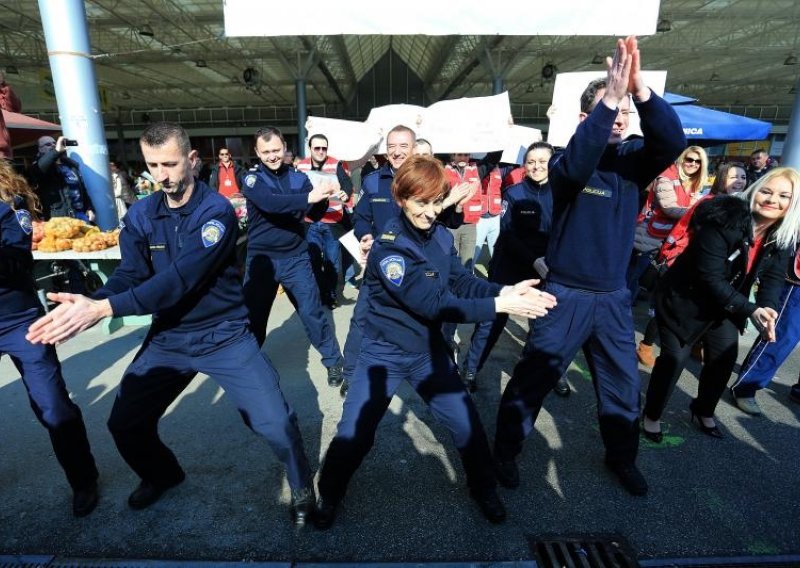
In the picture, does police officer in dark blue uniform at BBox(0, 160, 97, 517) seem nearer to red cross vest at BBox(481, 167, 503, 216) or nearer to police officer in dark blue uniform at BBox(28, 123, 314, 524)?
police officer in dark blue uniform at BBox(28, 123, 314, 524)

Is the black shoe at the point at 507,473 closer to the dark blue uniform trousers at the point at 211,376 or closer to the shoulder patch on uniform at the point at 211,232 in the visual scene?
the dark blue uniform trousers at the point at 211,376

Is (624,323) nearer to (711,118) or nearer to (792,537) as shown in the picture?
(792,537)

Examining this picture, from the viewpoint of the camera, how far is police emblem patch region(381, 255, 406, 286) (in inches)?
79.6

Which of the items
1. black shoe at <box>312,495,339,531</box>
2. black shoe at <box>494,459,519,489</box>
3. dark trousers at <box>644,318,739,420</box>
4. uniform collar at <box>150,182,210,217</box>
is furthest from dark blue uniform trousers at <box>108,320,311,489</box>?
dark trousers at <box>644,318,739,420</box>

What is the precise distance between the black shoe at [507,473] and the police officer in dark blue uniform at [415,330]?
0.21 meters

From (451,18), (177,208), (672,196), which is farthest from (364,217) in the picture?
(451,18)

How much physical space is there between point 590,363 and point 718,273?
0.95 meters

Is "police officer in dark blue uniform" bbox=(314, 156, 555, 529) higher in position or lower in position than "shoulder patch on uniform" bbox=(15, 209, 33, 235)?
lower

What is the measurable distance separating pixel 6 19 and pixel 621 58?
21.7m

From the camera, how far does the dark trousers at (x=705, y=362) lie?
2.85 m

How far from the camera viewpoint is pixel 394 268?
203cm

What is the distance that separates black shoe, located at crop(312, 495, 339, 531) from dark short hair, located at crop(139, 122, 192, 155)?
1.93 meters

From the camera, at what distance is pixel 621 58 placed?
5.60ft

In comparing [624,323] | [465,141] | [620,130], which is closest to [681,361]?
[624,323]
